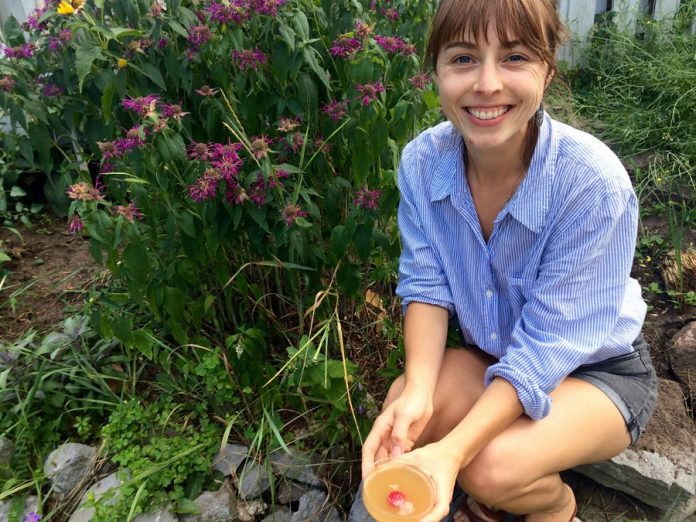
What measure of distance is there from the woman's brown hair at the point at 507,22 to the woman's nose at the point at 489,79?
2.1 inches

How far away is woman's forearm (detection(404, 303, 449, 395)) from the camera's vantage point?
156 cm

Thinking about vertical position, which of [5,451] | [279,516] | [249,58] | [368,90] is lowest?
[279,516]

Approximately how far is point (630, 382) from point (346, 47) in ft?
3.55

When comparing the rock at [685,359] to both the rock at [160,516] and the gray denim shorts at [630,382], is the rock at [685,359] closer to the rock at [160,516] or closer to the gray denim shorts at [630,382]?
the gray denim shorts at [630,382]

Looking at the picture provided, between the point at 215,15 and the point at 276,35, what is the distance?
15 centimetres

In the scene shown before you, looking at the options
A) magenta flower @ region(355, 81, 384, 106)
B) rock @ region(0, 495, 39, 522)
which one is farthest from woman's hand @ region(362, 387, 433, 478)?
rock @ region(0, 495, 39, 522)

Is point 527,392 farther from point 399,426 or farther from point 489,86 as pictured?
point 489,86

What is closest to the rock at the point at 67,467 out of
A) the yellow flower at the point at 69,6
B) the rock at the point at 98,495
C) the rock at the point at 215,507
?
the rock at the point at 98,495

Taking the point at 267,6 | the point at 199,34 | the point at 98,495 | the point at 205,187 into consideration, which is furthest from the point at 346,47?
the point at 98,495

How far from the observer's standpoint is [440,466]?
1271mm

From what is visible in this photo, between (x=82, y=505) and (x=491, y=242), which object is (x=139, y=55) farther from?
(x=82, y=505)

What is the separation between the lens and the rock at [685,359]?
6.66 ft

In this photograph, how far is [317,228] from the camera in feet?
5.67

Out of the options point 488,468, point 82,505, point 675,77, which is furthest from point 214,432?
point 675,77
